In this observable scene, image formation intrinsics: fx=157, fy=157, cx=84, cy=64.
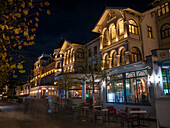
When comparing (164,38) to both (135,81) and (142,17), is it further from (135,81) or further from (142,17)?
(135,81)

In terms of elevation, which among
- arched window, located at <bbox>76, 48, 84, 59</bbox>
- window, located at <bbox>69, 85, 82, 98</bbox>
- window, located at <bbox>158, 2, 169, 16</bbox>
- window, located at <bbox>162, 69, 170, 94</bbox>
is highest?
window, located at <bbox>158, 2, 169, 16</bbox>

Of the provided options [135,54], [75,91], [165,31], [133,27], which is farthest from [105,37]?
→ [75,91]

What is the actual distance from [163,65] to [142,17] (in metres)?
8.72

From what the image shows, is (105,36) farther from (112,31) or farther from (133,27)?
(133,27)

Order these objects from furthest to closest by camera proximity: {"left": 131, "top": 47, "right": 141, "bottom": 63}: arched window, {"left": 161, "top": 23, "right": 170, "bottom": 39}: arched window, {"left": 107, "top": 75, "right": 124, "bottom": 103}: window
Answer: {"left": 161, "top": 23, "right": 170, "bottom": 39}: arched window → {"left": 131, "top": 47, "right": 141, "bottom": 63}: arched window → {"left": 107, "top": 75, "right": 124, "bottom": 103}: window

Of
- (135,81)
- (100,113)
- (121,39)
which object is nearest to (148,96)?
(135,81)

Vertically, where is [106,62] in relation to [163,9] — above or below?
below

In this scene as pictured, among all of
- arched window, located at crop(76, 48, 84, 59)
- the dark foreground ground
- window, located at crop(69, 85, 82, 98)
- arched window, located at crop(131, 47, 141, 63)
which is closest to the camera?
the dark foreground ground

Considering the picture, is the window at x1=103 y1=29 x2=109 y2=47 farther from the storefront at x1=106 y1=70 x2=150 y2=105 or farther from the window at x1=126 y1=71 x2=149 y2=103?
the window at x1=126 y1=71 x2=149 y2=103

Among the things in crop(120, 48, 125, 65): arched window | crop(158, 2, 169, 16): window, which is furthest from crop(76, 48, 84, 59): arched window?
crop(158, 2, 169, 16): window

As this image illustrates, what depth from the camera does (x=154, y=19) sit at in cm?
2134

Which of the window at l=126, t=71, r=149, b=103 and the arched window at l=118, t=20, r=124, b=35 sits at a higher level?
the arched window at l=118, t=20, r=124, b=35

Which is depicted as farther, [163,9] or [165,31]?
[163,9]

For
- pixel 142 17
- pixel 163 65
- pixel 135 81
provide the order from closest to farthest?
pixel 163 65
pixel 135 81
pixel 142 17
